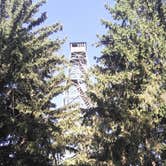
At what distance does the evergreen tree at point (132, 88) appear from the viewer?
19125 mm

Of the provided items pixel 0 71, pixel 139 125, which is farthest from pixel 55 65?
pixel 139 125

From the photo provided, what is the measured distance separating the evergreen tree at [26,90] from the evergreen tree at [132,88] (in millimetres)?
2134

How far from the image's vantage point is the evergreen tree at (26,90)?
19.3 meters

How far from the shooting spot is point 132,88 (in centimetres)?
2058

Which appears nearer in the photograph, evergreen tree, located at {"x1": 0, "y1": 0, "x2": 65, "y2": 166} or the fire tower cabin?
evergreen tree, located at {"x1": 0, "y1": 0, "x2": 65, "y2": 166}

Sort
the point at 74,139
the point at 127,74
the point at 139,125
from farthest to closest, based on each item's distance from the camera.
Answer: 1. the point at 74,139
2. the point at 127,74
3. the point at 139,125

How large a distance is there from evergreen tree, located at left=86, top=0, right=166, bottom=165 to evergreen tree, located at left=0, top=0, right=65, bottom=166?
2.13m

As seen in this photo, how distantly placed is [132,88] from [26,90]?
4.36 m

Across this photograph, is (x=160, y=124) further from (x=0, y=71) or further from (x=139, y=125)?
(x=0, y=71)

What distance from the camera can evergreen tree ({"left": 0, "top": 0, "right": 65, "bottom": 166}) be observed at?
762 inches

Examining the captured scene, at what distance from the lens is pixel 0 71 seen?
19750 millimetres

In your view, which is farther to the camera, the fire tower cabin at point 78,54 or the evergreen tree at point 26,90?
the fire tower cabin at point 78,54

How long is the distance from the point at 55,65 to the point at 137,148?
6951 millimetres

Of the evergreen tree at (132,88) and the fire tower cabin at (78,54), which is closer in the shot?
the evergreen tree at (132,88)
